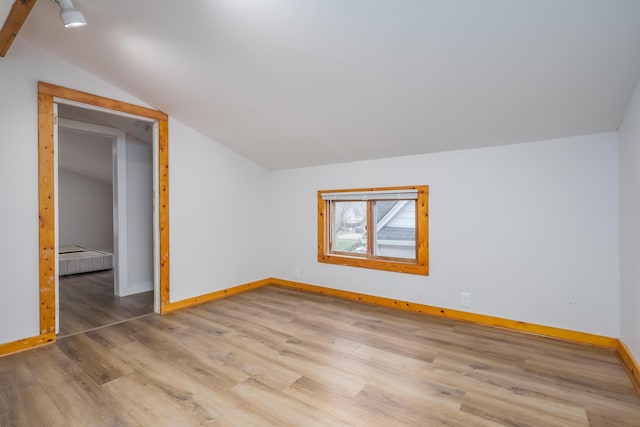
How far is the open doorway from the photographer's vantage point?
141 inches

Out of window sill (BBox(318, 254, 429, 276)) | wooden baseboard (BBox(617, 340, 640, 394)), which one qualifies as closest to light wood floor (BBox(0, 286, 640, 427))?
wooden baseboard (BBox(617, 340, 640, 394))

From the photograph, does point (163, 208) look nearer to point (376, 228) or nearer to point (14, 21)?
point (14, 21)

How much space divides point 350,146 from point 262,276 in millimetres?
2493

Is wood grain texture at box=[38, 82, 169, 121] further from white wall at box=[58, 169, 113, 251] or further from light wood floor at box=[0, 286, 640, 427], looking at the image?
white wall at box=[58, 169, 113, 251]

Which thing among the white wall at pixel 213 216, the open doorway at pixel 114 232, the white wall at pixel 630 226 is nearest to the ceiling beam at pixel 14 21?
the open doorway at pixel 114 232

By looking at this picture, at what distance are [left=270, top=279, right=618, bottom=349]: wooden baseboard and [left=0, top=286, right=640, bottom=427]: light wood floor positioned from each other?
0.12 meters

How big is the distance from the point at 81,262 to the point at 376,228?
539cm

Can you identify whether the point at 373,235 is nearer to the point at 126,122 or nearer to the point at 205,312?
the point at 205,312

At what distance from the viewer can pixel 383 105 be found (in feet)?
8.87

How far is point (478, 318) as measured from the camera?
123 inches

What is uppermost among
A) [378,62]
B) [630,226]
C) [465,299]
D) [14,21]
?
[14,21]

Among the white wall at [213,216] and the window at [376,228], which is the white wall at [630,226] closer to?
the window at [376,228]

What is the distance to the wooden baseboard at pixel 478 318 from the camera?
2.62 meters

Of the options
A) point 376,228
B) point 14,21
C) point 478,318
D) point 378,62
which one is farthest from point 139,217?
point 478,318
